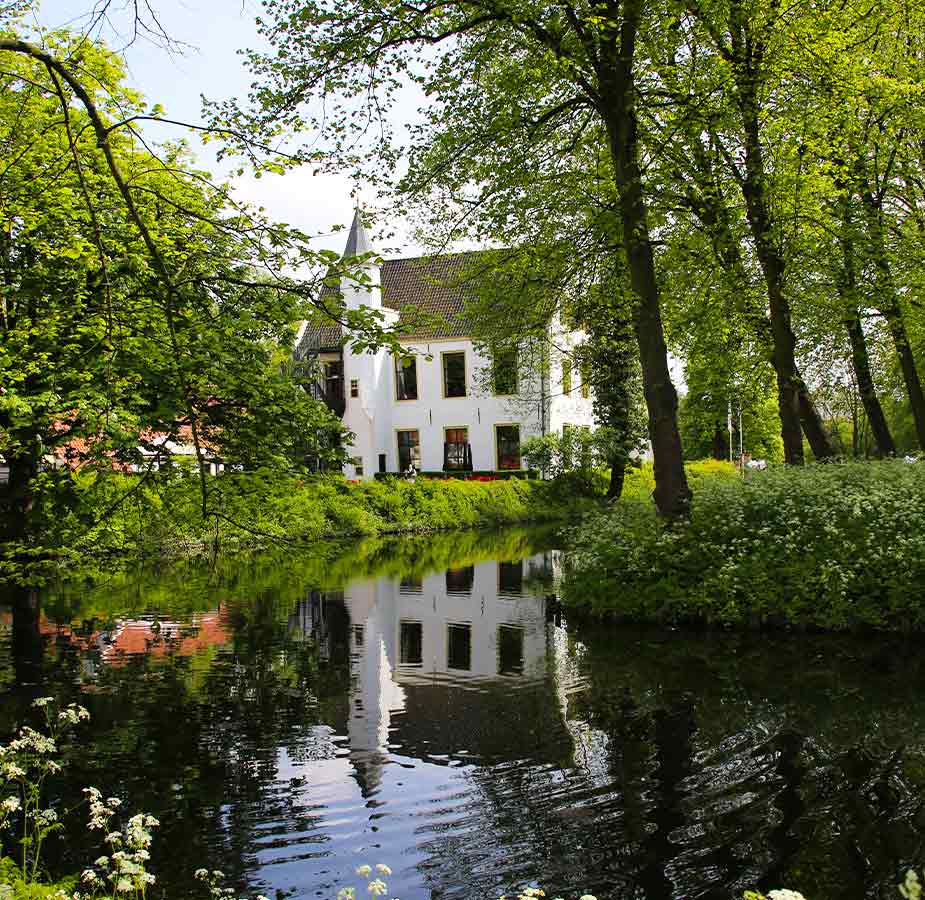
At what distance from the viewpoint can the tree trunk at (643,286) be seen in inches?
495

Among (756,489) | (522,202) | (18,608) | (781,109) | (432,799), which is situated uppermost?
(781,109)

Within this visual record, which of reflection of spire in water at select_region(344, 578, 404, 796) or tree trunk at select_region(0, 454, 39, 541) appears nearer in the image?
reflection of spire in water at select_region(344, 578, 404, 796)

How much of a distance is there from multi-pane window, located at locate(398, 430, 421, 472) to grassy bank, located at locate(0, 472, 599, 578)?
7.76m

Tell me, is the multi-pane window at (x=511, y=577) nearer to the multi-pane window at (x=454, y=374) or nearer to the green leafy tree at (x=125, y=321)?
the green leafy tree at (x=125, y=321)

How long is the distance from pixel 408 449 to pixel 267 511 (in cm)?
2945

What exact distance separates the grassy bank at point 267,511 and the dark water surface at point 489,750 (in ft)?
3.43

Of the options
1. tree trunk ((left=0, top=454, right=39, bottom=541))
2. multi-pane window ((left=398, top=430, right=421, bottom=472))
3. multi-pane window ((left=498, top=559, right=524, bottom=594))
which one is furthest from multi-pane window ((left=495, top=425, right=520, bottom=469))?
tree trunk ((left=0, top=454, right=39, bottom=541))

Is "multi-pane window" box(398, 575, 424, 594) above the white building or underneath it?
underneath

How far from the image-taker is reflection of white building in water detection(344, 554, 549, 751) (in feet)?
31.1

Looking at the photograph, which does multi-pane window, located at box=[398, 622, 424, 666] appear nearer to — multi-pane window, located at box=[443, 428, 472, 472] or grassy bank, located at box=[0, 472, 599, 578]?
grassy bank, located at box=[0, 472, 599, 578]

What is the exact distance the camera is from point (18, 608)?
12109mm

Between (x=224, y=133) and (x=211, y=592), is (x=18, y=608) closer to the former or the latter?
(x=211, y=592)

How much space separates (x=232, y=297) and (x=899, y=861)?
6.21m

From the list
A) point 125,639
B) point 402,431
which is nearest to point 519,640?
point 125,639
